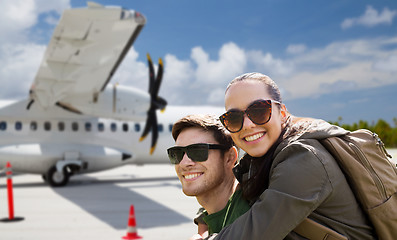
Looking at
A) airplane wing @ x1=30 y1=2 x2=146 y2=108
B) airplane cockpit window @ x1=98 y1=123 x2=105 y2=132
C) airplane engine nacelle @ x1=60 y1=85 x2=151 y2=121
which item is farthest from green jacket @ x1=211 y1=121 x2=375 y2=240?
airplane cockpit window @ x1=98 y1=123 x2=105 y2=132

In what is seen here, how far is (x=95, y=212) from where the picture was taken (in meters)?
7.45

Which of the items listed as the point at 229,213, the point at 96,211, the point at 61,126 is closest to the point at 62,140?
the point at 61,126

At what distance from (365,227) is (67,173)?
447 inches

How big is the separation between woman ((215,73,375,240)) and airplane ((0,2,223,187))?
7129 millimetres

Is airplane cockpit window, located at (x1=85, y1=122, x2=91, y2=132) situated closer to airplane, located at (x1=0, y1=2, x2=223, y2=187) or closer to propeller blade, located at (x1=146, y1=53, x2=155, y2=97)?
airplane, located at (x1=0, y1=2, x2=223, y2=187)

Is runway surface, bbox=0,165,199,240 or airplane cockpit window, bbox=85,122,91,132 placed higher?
airplane cockpit window, bbox=85,122,91,132

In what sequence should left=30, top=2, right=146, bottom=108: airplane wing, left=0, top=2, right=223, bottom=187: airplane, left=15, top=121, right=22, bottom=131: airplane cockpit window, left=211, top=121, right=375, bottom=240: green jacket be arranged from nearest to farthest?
left=211, top=121, right=375, bottom=240: green jacket < left=30, top=2, right=146, bottom=108: airplane wing < left=0, top=2, right=223, bottom=187: airplane < left=15, top=121, right=22, bottom=131: airplane cockpit window

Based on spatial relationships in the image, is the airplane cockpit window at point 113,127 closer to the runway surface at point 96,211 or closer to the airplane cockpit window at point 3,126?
the runway surface at point 96,211

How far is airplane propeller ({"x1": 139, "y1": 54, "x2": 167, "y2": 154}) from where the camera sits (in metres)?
12.5

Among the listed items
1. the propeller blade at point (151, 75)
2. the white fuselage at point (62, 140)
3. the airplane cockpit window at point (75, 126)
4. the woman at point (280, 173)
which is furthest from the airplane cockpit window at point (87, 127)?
the woman at point (280, 173)

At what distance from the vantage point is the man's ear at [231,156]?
5.34ft

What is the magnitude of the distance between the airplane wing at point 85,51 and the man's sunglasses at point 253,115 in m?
6.77

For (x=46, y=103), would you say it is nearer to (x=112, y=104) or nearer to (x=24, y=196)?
(x=112, y=104)

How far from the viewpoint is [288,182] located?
3.74 feet
